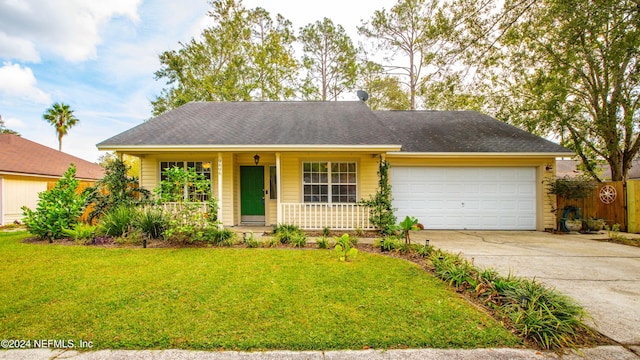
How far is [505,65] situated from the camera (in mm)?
11078

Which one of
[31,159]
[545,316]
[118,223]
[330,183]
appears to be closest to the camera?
[545,316]

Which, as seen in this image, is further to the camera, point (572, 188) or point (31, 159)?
point (31, 159)

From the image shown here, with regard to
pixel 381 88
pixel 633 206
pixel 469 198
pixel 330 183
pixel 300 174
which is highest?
pixel 381 88

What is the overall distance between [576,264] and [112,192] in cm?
1165

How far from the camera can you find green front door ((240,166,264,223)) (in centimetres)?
930

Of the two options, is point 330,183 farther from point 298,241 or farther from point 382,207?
point 298,241

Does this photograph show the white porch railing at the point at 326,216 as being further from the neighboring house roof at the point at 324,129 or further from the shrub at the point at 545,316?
the shrub at the point at 545,316

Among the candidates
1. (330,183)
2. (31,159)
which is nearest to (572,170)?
(330,183)

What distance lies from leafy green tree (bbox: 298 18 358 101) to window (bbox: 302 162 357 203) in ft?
38.8

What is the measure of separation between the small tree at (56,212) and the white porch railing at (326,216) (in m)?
5.38

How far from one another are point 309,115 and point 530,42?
8768 millimetres

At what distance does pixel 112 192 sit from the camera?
802 cm

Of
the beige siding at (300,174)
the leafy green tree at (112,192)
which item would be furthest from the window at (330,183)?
the leafy green tree at (112,192)

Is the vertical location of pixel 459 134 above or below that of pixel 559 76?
below
